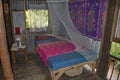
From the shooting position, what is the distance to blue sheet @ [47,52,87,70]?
9.61 feet

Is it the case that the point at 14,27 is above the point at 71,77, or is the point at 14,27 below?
above

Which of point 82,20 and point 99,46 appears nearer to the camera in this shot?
point 99,46

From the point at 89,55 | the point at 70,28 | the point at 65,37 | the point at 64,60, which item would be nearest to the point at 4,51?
the point at 64,60

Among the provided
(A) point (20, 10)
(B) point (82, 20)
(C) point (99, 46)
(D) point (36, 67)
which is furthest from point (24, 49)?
(C) point (99, 46)

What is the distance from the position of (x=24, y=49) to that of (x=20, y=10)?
1.48 m

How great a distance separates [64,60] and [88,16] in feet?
4.76

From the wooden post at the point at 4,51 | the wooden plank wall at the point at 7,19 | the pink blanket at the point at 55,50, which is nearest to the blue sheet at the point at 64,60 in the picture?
the pink blanket at the point at 55,50

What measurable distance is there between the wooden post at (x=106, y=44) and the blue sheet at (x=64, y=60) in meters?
0.47

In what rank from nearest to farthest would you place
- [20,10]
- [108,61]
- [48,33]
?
[108,61] < [20,10] < [48,33]

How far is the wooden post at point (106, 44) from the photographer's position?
2892 millimetres

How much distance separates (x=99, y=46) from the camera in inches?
132

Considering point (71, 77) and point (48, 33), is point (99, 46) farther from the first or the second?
point (48, 33)

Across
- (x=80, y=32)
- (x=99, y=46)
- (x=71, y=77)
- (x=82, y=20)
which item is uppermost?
(x=82, y=20)

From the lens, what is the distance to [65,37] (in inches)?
184
